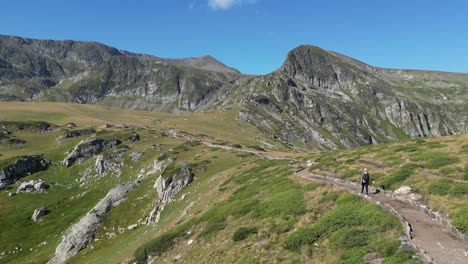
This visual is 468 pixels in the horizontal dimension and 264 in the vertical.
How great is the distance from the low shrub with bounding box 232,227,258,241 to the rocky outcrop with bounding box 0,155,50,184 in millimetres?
82031

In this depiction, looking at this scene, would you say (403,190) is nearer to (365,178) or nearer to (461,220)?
(365,178)

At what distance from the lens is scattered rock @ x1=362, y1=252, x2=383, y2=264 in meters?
18.9

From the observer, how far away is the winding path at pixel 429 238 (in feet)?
58.6

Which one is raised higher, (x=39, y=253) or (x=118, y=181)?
(x=118, y=181)

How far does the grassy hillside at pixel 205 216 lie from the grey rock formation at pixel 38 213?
101 centimetres

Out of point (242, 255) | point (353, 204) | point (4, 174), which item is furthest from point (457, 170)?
point (4, 174)

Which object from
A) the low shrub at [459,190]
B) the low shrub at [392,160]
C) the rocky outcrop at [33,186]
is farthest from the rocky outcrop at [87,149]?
the low shrub at [459,190]

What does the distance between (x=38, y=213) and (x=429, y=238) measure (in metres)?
72.7

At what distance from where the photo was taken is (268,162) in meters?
63.4

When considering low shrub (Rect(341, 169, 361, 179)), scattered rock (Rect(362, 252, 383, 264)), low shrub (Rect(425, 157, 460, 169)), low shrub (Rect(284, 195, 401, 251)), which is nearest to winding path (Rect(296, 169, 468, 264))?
low shrub (Rect(284, 195, 401, 251))

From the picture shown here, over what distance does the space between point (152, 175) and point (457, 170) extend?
2359 inches

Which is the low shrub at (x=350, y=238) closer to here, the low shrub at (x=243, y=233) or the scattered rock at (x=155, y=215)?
the low shrub at (x=243, y=233)

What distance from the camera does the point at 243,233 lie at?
93.9ft

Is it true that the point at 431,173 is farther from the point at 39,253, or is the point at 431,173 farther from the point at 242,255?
the point at 39,253
